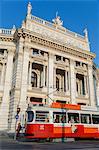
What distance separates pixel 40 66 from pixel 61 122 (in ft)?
47.8

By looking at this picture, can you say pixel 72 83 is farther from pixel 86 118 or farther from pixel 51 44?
pixel 86 118

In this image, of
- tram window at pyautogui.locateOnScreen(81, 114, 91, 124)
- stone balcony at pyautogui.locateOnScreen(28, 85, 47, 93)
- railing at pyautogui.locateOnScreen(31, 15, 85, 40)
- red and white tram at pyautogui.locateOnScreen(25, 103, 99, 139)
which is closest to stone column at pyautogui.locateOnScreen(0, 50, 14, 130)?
stone balcony at pyautogui.locateOnScreen(28, 85, 47, 93)

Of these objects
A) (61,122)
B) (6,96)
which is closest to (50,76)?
(6,96)

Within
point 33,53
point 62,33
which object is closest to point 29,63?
point 33,53

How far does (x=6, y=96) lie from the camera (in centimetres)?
2655

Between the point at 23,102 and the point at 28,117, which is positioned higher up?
the point at 23,102

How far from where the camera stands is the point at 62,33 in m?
33.5

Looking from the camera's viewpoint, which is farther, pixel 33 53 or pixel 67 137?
pixel 33 53

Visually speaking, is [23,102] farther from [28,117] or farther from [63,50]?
[63,50]

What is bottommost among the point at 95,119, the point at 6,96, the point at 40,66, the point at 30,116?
the point at 95,119

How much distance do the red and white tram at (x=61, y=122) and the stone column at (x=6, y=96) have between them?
8920 mm

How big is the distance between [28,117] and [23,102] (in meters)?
7.99

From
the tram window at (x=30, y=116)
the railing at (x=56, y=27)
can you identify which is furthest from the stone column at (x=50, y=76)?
the tram window at (x=30, y=116)

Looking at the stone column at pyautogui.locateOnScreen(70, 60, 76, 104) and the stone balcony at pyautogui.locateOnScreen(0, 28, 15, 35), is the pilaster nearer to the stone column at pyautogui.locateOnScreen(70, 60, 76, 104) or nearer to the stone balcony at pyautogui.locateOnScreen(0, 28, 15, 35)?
the stone column at pyautogui.locateOnScreen(70, 60, 76, 104)
